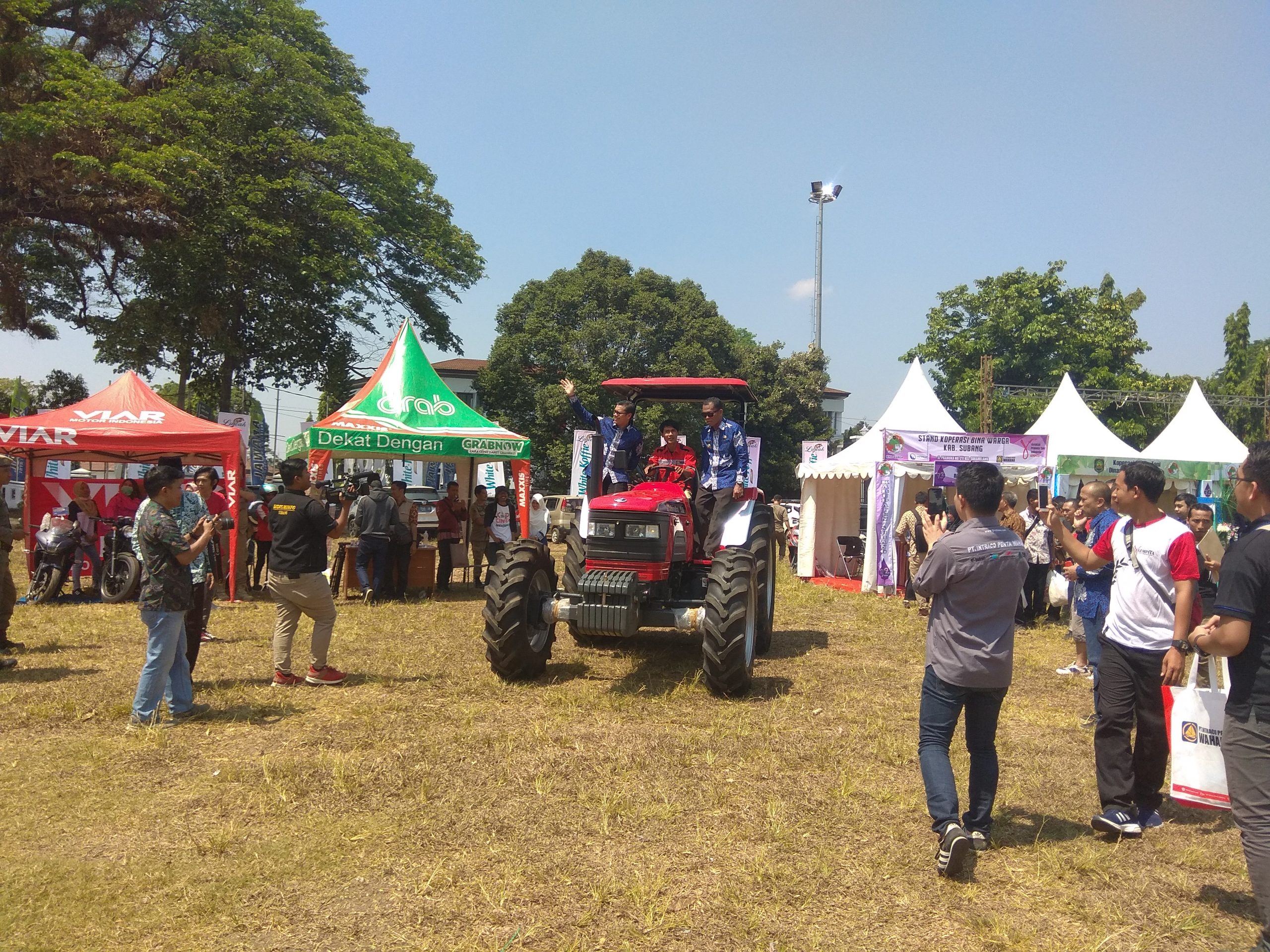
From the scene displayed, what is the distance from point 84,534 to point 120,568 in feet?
2.51

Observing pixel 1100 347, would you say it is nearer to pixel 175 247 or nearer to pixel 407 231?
pixel 407 231

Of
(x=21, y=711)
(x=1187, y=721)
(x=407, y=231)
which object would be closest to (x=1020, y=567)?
(x=1187, y=721)

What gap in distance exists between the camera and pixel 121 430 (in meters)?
10.7

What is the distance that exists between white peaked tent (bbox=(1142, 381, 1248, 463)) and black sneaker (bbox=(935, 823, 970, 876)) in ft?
49.4

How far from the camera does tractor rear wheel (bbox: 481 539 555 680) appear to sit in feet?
21.4

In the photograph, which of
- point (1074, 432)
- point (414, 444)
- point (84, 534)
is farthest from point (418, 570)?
point (1074, 432)

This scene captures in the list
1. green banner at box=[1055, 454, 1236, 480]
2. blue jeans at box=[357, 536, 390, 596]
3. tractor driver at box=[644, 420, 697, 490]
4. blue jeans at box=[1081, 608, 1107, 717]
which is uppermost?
green banner at box=[1055, 454, 1236, 480]

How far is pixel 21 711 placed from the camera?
5918 mm

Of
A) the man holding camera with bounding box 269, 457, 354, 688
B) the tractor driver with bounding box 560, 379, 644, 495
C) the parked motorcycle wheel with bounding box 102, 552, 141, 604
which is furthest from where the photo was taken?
the parked motorcycle wheel with bounding box 102, 552, 141, 604

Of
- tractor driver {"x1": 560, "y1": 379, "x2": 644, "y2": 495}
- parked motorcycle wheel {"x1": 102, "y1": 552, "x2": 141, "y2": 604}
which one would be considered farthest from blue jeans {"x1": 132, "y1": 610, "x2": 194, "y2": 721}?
parked motorcycle wheel {"x1": 102, "y1": 552, "x2": 141, "y2": 604}

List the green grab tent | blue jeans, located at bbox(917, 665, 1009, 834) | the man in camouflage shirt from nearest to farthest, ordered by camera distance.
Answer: blue jeans, located at bbox(917, 665, 1009, 834)
the man in camouflage shirt
the green grab tent

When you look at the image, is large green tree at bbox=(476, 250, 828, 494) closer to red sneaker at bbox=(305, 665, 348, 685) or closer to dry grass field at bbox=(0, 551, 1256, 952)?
red sneaker at bbox=(305, 665, 348, 685)

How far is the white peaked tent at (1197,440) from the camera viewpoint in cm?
1678

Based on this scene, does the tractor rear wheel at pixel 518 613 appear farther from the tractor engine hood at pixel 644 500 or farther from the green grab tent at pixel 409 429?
the green grab tent at pixel 409 429
